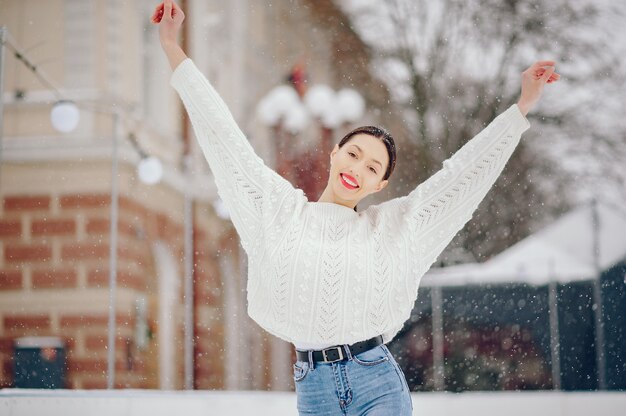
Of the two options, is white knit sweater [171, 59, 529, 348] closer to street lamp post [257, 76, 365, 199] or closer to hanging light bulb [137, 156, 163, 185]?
street lamp post [257, 76, 365, 199]

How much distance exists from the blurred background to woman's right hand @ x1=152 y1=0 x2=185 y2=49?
5.41 meters

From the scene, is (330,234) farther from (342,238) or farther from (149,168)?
(149,168)

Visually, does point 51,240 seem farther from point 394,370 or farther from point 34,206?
point 394,370

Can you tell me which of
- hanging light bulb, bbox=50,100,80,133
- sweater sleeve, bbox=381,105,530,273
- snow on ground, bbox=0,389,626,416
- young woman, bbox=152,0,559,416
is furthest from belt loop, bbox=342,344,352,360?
hanging light bulb, bbox=50,100,80,133

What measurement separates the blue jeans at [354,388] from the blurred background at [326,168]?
5.68 meters

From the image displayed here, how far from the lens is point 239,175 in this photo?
1.93 metres

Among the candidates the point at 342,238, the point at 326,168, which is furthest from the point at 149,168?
the point at 342,238

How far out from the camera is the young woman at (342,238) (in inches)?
72.4

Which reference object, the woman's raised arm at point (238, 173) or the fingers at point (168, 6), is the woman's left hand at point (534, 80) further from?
the fingers at point (168, 6)

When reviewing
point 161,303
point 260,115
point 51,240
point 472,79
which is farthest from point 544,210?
point 51,240

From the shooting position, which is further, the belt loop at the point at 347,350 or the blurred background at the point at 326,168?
the blurred background at the point at 326,168

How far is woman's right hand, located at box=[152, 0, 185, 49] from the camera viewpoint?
1975mm

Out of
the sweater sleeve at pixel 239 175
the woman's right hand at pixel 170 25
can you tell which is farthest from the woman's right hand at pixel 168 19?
the sweater sleeve at pixel 239 175

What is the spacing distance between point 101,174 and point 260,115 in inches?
97.0
